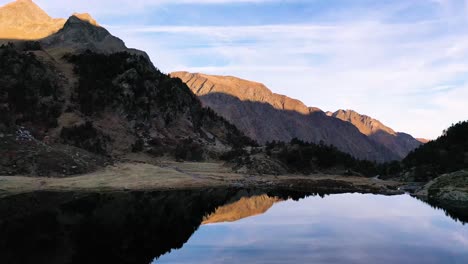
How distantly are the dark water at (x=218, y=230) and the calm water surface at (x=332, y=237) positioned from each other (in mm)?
74

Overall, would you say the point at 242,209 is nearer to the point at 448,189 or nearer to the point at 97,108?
the point at 448,189

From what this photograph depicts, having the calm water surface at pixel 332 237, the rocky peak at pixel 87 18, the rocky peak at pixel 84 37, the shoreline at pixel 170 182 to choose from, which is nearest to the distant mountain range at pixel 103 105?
the rocky peak at pixel 84 37

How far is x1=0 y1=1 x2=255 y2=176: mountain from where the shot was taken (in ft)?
323

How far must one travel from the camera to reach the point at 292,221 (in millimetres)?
42500

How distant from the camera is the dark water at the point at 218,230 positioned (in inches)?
1072

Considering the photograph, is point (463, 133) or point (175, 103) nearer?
point (463, 133)

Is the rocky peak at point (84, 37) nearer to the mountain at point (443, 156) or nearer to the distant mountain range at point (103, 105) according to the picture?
the distant mountain range at point (103, 105)

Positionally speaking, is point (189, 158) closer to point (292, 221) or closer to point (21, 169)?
point (21, 169)

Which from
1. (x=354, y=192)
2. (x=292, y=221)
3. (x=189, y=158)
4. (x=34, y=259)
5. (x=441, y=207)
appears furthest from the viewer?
(x=189, y=158)

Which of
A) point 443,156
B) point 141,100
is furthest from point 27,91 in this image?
point 443,156

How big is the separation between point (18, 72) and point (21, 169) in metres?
57.9

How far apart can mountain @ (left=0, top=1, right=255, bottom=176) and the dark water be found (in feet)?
97.1

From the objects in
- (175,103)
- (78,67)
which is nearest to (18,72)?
(78,67)

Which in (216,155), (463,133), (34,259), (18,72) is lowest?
(34,259)
